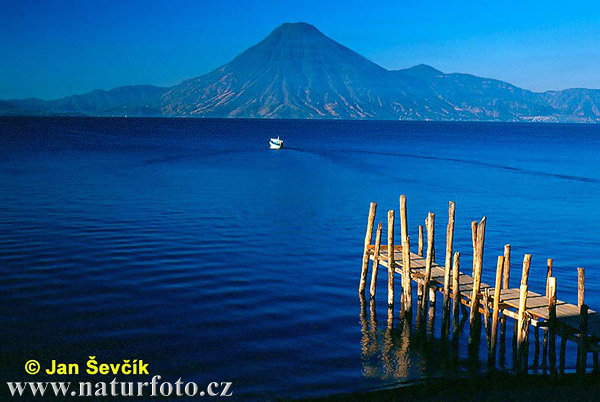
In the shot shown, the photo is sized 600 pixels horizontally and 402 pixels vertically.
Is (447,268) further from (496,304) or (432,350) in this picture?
(432,350)

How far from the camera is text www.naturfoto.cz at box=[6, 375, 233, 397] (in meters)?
12.8

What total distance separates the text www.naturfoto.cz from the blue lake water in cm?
38

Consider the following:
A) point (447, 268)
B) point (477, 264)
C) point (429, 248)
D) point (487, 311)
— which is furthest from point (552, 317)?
point (429, 248)

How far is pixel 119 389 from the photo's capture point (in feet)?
42.6

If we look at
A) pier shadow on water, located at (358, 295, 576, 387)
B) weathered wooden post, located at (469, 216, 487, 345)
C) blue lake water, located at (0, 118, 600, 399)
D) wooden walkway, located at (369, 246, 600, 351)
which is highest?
weathered wooden post, located at (469, 216, 487, 345)

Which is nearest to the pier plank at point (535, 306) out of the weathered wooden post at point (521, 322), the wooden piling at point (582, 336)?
the wooden piling at point (582, 336)

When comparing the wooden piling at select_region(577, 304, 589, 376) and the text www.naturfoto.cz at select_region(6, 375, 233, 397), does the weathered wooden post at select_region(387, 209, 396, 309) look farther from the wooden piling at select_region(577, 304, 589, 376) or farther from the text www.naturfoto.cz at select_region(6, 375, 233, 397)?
the text www.naturfoto.cz at select_region(6, 375, 233, 397)

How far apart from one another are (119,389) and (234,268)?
9780mm

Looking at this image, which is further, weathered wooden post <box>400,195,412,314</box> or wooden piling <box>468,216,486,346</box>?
weathered wooden post <box>400,195,412,314</box>

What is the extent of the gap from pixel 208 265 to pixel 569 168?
6978cm

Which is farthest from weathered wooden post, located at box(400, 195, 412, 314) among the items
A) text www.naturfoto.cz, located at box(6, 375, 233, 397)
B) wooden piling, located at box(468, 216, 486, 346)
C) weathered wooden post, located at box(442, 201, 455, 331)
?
text www.naturfoto.cz, located at box(6, 375, 233, 397)

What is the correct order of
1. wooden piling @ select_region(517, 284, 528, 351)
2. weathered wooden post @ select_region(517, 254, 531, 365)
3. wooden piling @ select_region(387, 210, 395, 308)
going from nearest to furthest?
wooden piling @ select_region(517, 284, 528, 351) < weathered wooden post @ select_region(517, 254, 531, 365) < wooden piling @ select_region(387, 210, 395, 308)

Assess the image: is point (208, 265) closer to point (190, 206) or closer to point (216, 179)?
point (190, 206)

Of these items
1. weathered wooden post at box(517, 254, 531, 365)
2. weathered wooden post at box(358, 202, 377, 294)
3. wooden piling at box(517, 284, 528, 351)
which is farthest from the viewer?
weathered wooden post at box(358, 202, 377, 294)
